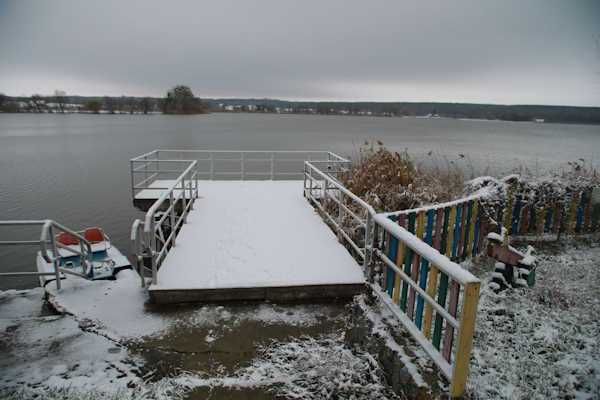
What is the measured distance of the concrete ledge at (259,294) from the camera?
176 inches

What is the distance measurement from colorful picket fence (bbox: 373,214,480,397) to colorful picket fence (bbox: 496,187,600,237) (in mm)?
1205

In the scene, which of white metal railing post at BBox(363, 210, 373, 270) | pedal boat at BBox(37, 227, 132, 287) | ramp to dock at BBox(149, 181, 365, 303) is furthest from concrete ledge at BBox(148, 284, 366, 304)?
pedal boat at BBox(37, 227, 132, 287)

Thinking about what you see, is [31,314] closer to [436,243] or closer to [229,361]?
[229,361]

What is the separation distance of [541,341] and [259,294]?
2.75m

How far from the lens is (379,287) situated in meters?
4.27

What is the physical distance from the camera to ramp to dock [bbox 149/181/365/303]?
182 inches

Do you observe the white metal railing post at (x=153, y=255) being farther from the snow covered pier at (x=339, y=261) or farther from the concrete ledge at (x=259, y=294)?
the concrete ledge at (x=259, y=294)

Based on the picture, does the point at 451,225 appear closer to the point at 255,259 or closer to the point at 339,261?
the point at 339,261

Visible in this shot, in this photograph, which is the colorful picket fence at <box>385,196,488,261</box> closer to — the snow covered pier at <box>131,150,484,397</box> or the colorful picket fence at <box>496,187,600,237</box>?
the snow covered pier at <box>131,150,484,397</box>

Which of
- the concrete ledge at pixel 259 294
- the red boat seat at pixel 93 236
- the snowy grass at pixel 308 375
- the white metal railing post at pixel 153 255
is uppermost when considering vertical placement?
the white metal railing post at pixel 153 255

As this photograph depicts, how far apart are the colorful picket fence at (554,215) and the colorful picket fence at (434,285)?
1.20 meters

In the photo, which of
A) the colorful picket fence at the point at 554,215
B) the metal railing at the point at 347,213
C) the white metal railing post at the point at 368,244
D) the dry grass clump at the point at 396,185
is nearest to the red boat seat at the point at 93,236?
the metal railing at the point at 347,213

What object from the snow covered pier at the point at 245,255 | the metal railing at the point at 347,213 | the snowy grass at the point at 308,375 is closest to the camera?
the snowy grass at the point at 308,375

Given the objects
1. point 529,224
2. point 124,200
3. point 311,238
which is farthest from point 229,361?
point 124,200
